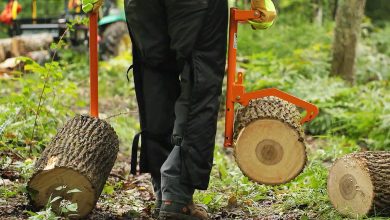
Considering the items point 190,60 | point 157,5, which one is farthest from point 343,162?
point 157,5

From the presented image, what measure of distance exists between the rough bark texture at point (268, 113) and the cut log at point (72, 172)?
93 centimetres

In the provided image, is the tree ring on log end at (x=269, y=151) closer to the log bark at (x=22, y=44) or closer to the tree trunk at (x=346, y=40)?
the tree trunk at (x=346, y=40)

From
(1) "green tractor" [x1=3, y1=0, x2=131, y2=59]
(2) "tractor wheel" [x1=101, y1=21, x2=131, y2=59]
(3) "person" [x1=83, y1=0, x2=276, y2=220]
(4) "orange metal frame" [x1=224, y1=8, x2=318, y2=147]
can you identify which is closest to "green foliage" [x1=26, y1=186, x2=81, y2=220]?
(3) "person" [x1=83, y1=0, x2=276, y2=220]

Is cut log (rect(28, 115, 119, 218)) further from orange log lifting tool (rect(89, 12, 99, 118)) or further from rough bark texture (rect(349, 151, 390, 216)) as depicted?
rough bark texture (rect(349, 151, 390, 216))

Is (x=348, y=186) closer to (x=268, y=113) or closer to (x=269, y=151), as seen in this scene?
(x=269, y=151)

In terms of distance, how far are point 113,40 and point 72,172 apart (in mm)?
11042

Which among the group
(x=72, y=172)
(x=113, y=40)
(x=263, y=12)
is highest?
(x=263, y=12)

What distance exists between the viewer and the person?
13.7ft

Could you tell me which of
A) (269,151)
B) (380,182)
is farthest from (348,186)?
(269,151)

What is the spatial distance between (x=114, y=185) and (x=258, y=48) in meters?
8.94

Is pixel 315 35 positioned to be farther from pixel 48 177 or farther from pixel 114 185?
pixel 48 177

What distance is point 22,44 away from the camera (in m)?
13.2

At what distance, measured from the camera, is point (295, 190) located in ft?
17.4

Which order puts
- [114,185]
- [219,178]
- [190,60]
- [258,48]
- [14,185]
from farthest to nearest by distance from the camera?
[258,48] → [219,178] → [114,185] → [14,185] → [190,60]
